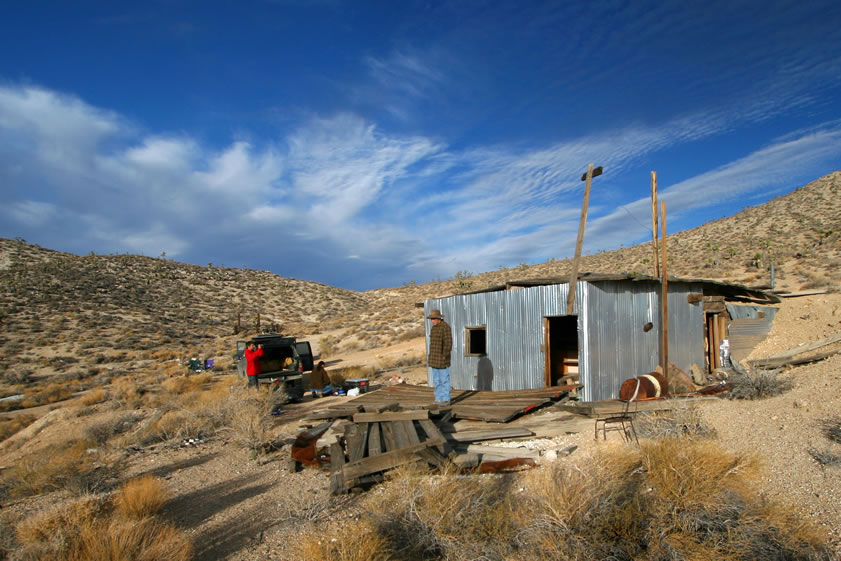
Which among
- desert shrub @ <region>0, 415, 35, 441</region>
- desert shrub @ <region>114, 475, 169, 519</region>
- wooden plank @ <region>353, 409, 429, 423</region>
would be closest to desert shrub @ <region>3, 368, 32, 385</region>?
desert shrub @ <region>0, 415, 35, 441</region>

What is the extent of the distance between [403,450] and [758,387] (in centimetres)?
729

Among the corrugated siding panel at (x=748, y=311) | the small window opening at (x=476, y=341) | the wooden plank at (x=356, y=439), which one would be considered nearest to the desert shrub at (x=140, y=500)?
the wooden plank at (x=356, y=439)

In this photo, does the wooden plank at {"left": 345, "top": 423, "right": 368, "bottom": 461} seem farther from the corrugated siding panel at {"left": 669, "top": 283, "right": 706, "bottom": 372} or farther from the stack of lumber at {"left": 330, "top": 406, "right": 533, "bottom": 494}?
the corrugated siding panel at {"left": 669, "top": 283, "right": 706, "bottom": 372}

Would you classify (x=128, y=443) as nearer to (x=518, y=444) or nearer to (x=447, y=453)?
(x=447, y=453)

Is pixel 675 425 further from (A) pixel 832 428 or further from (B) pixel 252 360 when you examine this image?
(B) pixel 252 360

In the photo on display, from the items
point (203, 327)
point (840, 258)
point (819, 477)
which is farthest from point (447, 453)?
point (203, 327)

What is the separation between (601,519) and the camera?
14.1 ft

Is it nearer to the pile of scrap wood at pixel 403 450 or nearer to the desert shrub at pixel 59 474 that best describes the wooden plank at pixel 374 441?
the pile of scrap wood at pixel 403 450

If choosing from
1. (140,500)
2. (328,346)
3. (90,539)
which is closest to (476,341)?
(140,500)

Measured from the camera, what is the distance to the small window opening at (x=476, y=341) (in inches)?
517

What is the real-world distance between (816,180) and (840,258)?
29.0 metres

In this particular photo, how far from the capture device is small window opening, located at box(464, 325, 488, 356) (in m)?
13.1

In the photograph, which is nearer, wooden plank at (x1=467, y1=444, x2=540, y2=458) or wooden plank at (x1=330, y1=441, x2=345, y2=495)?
wooden plank at (x1=330, y1=441, x2=345, y2=495)

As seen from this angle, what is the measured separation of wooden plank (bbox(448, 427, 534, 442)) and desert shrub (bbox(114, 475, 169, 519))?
4.35 m
